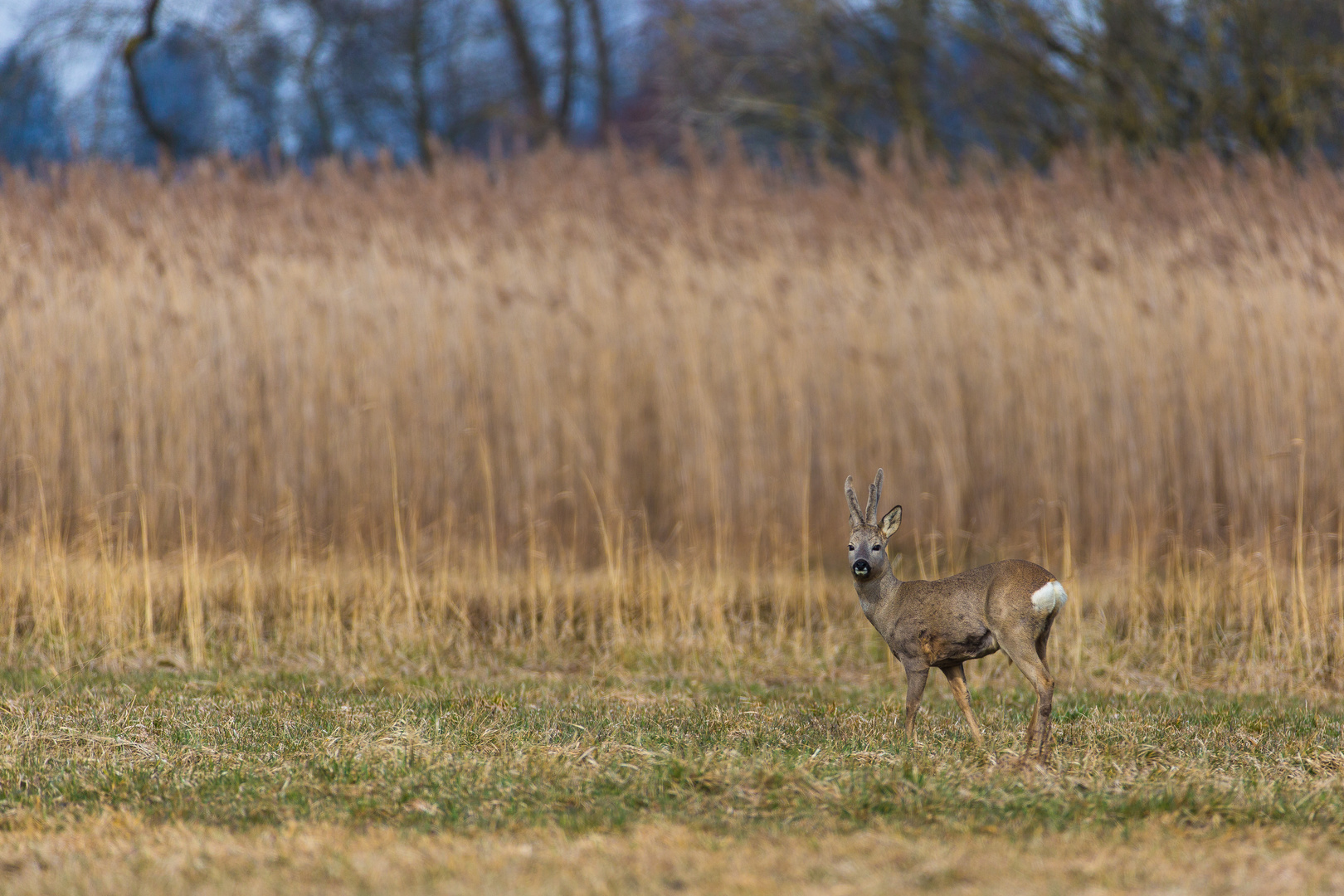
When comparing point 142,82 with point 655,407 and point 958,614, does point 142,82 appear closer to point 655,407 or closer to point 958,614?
point 655,407

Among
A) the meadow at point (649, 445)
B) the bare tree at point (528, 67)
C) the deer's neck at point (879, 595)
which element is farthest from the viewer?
the bare tree at point (528, 67)

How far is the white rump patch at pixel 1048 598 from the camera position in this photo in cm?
461

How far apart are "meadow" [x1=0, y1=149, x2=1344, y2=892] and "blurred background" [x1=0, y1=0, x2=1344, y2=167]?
6.41ft

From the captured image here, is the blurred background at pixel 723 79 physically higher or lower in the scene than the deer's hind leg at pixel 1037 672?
higher

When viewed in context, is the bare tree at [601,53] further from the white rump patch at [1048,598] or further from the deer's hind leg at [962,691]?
the white rump patch at [1048,598]

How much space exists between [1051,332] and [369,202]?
477cm

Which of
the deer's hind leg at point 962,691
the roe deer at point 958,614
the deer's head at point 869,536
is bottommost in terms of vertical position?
the deer's hind leg at point 962,691

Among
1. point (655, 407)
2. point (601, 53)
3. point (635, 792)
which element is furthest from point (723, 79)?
point (635, 792)

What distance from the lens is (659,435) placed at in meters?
8.80

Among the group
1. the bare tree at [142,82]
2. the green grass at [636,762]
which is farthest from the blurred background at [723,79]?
the green grass at [636,762]

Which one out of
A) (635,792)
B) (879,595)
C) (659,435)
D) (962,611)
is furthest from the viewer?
(659,435)

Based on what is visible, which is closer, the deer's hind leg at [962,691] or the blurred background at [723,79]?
the deer's hind leg at [962,691]

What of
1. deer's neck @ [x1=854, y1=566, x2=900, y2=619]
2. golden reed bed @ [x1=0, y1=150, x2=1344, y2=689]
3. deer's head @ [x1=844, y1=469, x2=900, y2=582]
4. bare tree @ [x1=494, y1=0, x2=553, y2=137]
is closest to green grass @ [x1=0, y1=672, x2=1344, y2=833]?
deer's neck @ [x1=854, y1=566, x2=900, y2=619]

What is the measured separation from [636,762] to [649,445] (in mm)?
4282
